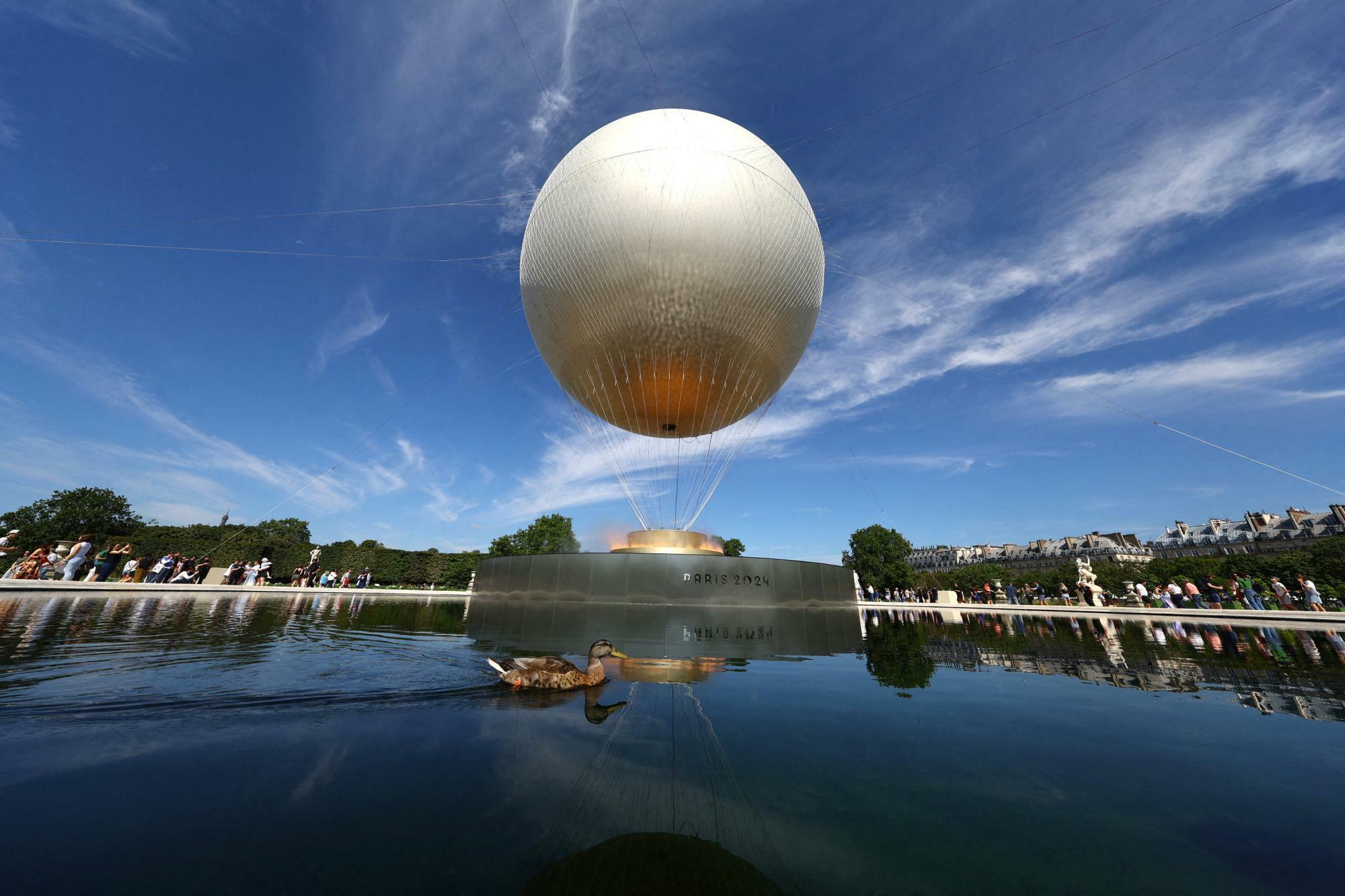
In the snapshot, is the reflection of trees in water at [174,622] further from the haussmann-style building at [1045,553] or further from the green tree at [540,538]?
the haussmann-style building at [1045,553]

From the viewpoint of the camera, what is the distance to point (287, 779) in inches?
100.0

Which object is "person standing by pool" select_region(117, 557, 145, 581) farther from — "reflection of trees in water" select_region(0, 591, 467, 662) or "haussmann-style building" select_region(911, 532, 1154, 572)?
"haussmann-style building" select_region(911, 532, 1154, 572)

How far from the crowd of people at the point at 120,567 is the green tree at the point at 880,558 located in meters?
51.7

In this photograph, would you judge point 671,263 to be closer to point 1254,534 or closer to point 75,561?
point 75,561

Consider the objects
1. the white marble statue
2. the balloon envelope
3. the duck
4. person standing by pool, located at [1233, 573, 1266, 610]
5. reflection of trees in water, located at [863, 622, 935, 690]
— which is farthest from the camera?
the white marble statue

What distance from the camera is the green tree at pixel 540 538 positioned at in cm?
5925

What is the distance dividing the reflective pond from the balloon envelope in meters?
8.44

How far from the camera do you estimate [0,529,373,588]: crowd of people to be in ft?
61.4

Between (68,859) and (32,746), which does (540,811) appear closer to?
(68,859)

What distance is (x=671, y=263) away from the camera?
11.1 metres

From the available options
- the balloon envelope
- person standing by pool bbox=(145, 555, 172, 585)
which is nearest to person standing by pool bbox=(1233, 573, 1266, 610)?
the balloon envelope

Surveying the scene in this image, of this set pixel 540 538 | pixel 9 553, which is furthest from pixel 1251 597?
pixel 9 553

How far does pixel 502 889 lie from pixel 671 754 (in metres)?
1.63

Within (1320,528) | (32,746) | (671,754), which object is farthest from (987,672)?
(1320,528)
